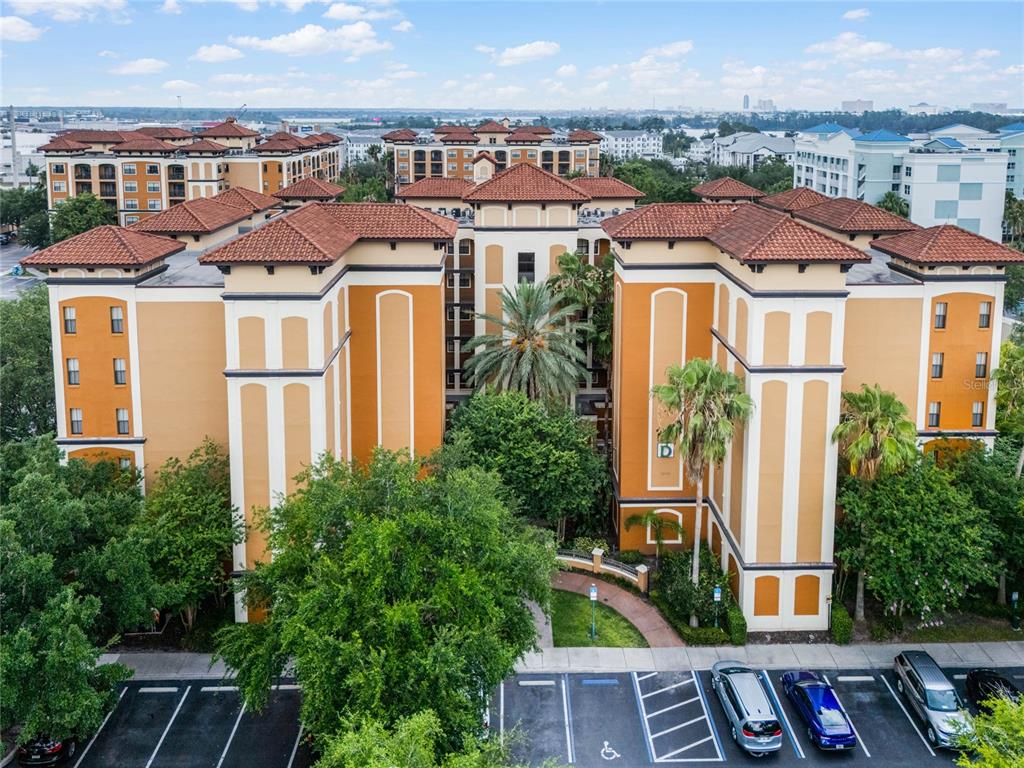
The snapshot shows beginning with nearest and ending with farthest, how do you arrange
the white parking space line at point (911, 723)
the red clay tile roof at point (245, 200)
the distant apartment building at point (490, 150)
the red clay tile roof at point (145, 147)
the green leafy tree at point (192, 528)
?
the white parking space line at point (911, 723)
the green leafy tree at point (192, 528)
the red clay tile roof at point (245, 200)
the red clay tile roof at point (145, 147)
the distant apartment building at point (490, 150)

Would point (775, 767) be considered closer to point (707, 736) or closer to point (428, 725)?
point (707, 736)

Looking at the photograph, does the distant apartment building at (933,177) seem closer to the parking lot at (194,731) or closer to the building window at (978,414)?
the building window at (978,414)

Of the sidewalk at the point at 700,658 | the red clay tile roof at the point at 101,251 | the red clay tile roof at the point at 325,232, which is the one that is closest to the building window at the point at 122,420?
the red clay tile roof at the point at 101,251

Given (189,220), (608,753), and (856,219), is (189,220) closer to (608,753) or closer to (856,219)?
(608,753)

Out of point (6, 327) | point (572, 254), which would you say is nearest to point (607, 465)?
point (572, 254)

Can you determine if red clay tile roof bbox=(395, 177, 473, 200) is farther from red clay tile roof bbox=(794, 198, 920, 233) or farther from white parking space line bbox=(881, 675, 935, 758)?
white parking space line bbox=(881, 675, 935, 758)

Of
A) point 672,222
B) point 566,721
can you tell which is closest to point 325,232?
point 672,222
